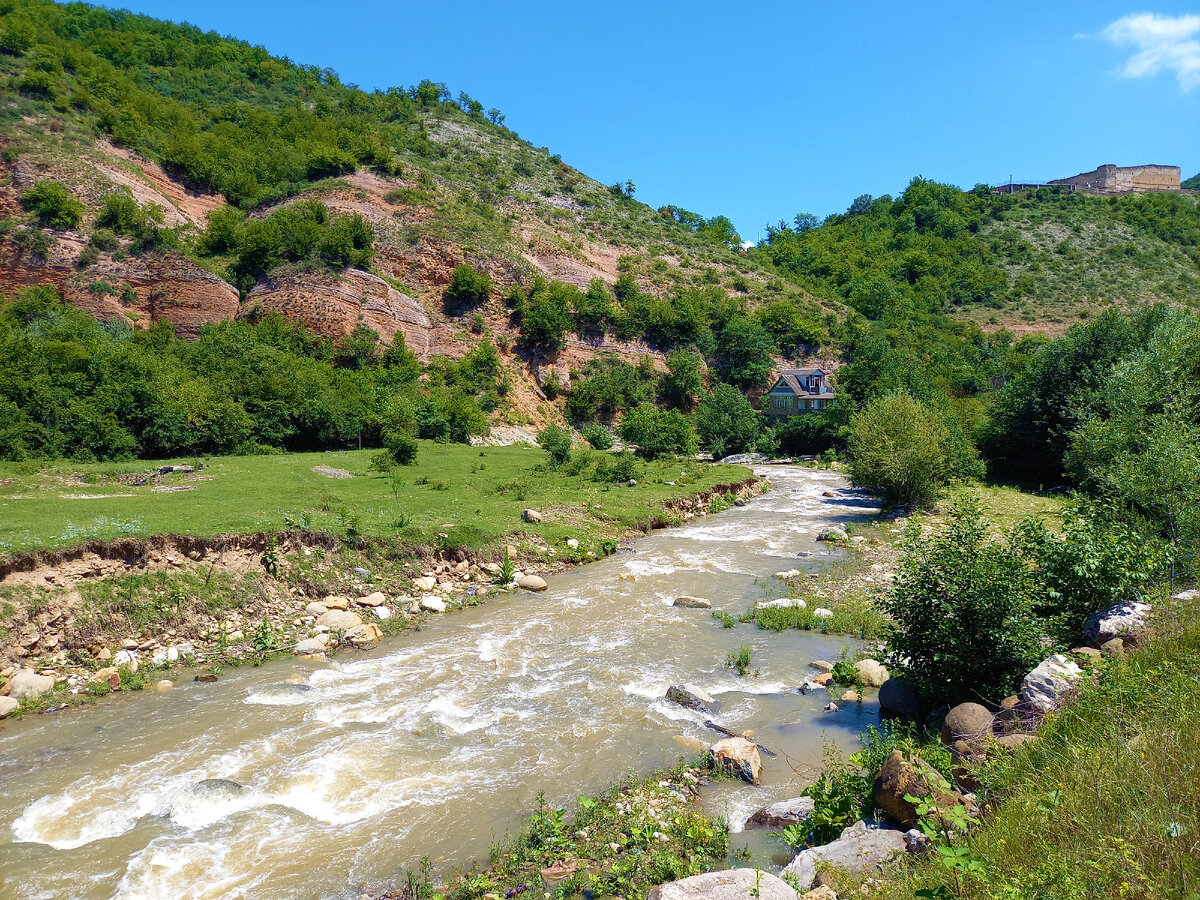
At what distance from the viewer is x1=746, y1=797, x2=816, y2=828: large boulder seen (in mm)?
7511

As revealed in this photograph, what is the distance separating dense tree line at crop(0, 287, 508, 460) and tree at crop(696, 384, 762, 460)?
678 inches

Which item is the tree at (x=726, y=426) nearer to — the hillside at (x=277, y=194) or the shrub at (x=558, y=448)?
the hillside at (x=277, y=194)

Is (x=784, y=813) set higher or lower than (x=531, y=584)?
lower

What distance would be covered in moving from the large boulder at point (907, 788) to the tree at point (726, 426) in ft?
148

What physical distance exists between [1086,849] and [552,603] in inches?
542

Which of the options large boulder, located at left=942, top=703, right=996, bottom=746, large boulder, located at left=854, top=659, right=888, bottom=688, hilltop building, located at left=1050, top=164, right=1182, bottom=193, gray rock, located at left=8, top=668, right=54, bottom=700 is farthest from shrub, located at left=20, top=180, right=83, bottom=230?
hilltop building, located at left=1050, top=164, right=1182, bottom=193

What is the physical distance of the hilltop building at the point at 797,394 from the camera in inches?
2362

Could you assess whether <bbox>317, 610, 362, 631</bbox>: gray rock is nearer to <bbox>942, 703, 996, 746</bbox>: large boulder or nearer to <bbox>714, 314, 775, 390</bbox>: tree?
<bbox>942, 703, 996, 746</bbox>: large boulder

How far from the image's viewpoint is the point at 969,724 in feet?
25.2

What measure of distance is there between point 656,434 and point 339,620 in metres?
28.5

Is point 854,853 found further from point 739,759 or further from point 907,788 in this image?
point 739,759

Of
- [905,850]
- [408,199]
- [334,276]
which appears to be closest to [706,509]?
[905,850]

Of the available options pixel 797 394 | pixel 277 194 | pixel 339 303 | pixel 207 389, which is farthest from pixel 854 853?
pixel 277 194

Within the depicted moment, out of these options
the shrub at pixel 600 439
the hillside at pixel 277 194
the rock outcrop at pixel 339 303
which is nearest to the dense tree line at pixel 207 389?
the rock outcrop at pixel 339 303
